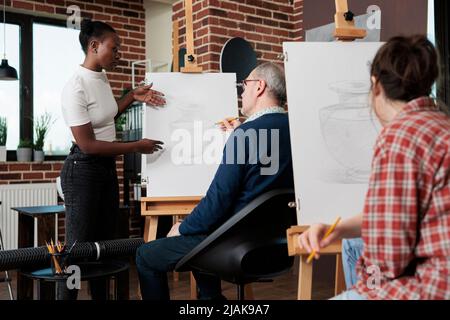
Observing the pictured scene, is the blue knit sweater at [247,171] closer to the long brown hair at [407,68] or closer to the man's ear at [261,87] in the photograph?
the man's ear at [261,87]

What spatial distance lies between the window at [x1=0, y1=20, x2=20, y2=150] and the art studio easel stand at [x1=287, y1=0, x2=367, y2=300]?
137 inches

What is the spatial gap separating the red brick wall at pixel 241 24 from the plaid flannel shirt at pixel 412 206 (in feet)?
9.54

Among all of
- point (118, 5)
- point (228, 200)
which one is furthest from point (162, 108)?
point (118, 5)

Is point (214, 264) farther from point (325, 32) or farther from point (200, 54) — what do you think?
point (200, 54)

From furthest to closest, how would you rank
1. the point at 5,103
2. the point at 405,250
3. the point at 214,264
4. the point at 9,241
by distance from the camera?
the point at 5,103, the point at 9,241, the point at 214,264, the point at 405,250

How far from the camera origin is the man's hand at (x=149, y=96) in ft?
8.82

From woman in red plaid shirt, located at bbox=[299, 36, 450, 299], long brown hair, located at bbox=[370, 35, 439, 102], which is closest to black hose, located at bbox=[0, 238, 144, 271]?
woman in red plaid shirt, located at bbox=[299, 36, 450, 299]

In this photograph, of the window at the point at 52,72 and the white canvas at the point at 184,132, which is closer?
the white canvas at the point at 184,132

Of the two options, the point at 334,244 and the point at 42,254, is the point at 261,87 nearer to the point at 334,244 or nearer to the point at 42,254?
the point at 334,244

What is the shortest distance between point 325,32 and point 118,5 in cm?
243

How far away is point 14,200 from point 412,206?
399 centimetres

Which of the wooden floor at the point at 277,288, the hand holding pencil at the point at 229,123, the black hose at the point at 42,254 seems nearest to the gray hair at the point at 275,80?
the hand holding pencil at the point at 229,123

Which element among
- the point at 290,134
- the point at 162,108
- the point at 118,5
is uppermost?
the point at 118,5

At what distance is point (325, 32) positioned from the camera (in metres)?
3.51
